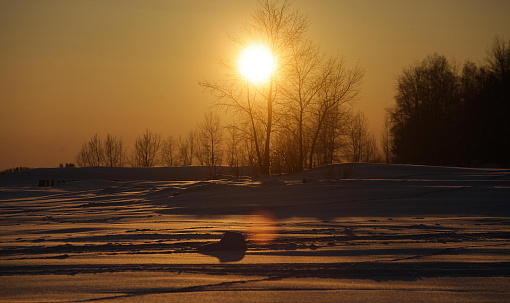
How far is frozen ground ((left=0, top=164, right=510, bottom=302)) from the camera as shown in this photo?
3320 mm

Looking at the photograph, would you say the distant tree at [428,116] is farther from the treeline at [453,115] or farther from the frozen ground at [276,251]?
the frozen ground at [276,251]

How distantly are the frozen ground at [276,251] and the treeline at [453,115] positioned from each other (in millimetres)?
29094

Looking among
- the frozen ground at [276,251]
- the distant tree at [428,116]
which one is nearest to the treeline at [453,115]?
the distant tree at [428,116]

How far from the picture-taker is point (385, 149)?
56.1 metres

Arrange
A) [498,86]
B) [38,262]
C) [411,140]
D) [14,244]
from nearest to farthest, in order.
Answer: [38,262], [14,244], [498,86], [411,140]

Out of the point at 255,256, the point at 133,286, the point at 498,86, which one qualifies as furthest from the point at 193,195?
the point at 498,86

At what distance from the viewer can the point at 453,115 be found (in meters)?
44.7

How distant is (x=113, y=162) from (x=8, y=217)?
143 ft

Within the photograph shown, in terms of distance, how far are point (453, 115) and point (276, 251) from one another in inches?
1721

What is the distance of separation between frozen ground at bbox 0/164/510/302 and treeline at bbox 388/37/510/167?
95.5ft

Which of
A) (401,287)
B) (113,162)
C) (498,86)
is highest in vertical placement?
(498,86)

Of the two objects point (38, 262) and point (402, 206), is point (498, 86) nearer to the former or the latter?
point (402, 206)

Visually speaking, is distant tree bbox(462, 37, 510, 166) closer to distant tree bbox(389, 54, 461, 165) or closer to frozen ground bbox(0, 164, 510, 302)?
distant tree bbox(389, 54, 461, 165)

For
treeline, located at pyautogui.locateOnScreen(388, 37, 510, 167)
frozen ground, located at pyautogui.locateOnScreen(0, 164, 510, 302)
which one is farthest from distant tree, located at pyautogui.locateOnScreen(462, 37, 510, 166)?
frozen ground, located at pyautogui.locateOnScreen(0, 164, 510, 302)
